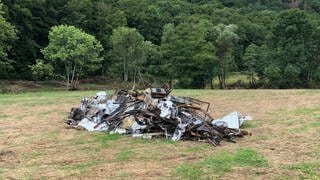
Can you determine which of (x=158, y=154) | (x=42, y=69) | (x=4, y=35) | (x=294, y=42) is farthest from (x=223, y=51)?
(x=158, y=154)

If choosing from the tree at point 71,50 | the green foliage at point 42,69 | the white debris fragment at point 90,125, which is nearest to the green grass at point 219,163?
the white debris fragment at point 90,125

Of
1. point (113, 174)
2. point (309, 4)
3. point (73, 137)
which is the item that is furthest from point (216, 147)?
point (309, 4)

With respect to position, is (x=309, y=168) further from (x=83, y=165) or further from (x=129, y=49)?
(x=129, y=49)

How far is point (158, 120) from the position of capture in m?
11.3

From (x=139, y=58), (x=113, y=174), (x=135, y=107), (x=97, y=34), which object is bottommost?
(x=113, y=174)

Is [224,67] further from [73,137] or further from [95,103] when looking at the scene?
[73,137]

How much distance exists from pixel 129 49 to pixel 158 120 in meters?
34.6

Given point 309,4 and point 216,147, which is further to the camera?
point 309,4

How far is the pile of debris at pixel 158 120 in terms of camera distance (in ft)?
35.5

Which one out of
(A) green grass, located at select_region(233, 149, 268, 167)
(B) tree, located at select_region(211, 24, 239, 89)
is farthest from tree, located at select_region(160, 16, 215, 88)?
(A) green grass, located at select_region(233, 149, 268, 167)

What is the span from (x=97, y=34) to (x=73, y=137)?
46280mm

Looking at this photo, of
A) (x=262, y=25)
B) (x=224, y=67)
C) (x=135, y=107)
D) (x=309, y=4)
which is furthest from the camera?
(x=309, y=4)

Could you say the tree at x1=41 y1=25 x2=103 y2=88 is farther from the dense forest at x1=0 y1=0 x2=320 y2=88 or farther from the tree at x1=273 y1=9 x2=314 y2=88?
the tree at x1=273 y1=9 x2=314 y2=88

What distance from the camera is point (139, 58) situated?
4625 centimetres
